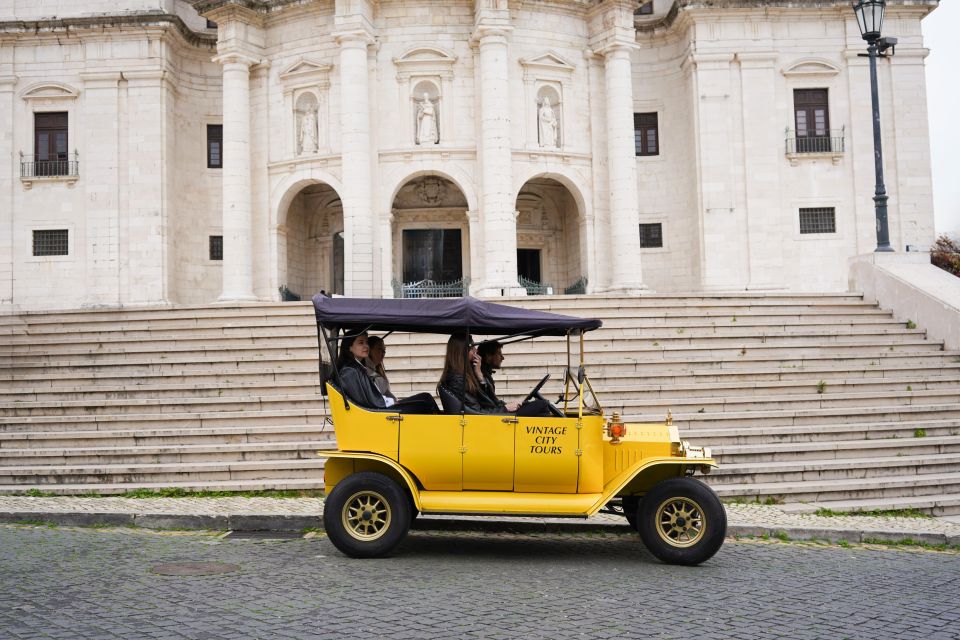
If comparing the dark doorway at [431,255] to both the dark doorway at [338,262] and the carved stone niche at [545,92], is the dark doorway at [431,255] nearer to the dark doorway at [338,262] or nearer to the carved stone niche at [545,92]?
the dark doorway at [338,262]

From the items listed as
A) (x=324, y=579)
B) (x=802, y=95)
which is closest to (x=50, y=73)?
(x=802, y=95)

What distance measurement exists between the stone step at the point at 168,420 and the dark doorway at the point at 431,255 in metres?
15.3

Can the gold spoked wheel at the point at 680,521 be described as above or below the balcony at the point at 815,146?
below

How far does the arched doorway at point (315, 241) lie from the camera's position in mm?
30766

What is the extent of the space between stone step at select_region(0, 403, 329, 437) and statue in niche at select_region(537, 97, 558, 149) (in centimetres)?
1567

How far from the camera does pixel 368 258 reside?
1053 inches

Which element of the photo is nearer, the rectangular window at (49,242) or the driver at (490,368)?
the driver at (490,368)

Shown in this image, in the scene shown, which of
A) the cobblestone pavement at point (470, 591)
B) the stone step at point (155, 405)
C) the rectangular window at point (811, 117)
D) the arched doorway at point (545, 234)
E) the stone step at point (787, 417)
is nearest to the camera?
the cobblestone pavement at point (470, 591)

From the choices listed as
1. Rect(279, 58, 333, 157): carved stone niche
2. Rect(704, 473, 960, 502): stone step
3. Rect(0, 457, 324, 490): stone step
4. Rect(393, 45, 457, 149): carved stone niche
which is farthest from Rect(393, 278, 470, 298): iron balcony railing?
Rect(704, 473, 960, 502): stone step

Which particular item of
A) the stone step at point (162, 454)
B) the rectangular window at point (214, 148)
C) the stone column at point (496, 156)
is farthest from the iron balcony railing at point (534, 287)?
the stone step at point (162, 454)

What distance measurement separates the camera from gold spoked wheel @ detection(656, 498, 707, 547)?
8.62 m

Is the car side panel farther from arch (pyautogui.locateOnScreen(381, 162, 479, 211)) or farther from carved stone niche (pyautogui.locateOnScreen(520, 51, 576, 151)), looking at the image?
carved stone niche (pyautogui.locateOnScreen(520, 51, 576, 151))

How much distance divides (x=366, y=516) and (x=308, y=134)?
69.9 feet

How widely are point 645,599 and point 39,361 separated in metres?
15.1
